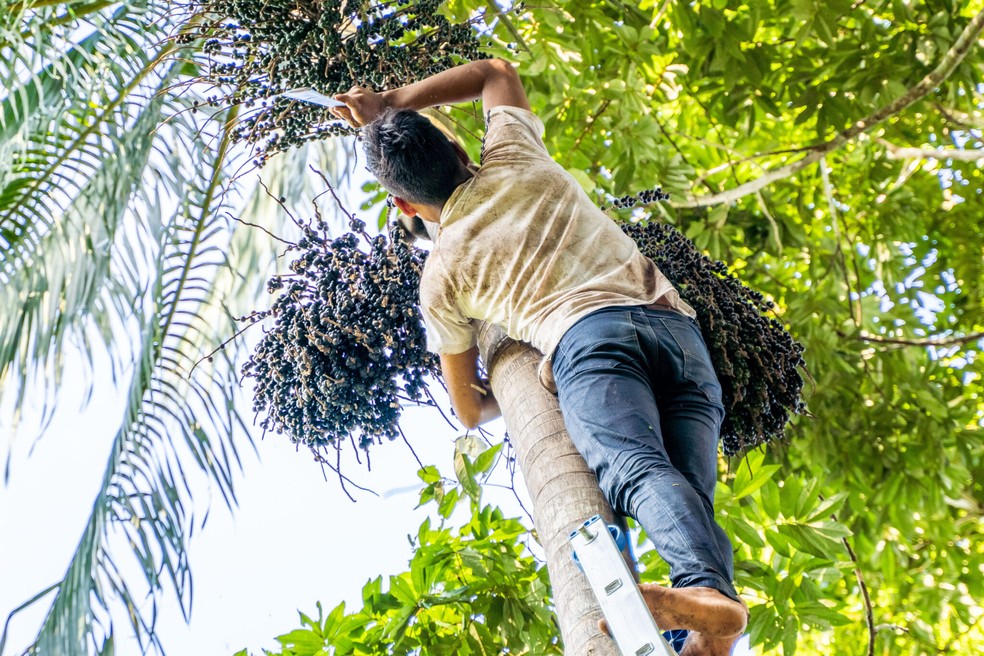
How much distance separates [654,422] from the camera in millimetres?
1675

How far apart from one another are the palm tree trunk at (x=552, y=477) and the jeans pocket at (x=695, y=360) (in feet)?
0.79

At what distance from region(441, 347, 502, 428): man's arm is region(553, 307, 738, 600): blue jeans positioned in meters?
0.31

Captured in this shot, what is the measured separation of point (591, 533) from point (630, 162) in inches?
107

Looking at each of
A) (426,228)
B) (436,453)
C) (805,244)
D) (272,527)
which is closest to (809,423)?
(805,244)

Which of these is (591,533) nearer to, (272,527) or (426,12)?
(426,12)

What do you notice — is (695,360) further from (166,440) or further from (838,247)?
(838,247)

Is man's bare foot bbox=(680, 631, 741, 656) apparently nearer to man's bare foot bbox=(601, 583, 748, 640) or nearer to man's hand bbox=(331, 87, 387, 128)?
man's bare foot bbox=(601, 583, 748, 640)

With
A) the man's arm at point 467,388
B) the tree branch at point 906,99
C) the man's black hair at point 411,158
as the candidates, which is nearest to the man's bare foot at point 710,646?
the man's arm at point 467,388

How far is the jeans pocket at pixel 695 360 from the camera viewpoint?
1819mm

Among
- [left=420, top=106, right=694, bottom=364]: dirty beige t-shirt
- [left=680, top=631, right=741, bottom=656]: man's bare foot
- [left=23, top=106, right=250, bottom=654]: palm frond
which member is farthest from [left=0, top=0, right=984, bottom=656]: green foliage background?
[left=680, top=631, right=741, bottom=656]: man's bare foot

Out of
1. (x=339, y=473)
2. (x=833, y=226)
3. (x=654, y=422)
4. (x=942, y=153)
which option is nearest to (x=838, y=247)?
(x=833, y=226)

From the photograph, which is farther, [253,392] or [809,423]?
[809,423]

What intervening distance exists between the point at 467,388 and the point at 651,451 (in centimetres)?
60

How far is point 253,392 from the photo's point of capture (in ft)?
7.13
